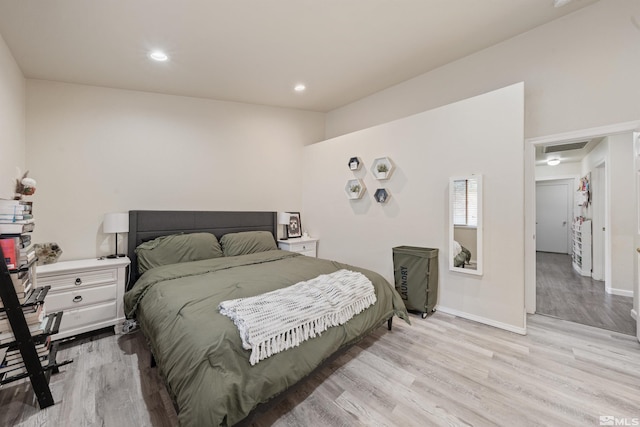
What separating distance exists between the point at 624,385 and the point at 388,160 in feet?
9.39

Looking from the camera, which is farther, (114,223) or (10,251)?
(114,223)

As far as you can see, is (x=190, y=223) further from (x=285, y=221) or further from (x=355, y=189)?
(x=355, y=189)

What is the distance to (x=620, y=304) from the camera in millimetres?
3309

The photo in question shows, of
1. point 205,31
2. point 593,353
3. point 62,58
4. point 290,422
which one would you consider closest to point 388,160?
point 205,31

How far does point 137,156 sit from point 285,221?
2214 millimetres

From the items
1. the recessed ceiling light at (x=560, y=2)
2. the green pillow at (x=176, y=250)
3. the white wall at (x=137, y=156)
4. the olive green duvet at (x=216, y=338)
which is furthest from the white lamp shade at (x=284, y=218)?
the recessed ceiling light at (x=560, y=2)

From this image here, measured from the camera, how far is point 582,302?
11.2 feet

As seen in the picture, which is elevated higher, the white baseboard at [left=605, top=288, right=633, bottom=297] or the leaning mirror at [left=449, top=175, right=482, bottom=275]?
the leaning mirror at [left=449, top=175, right=482, bottom=275]

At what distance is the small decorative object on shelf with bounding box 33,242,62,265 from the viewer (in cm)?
262

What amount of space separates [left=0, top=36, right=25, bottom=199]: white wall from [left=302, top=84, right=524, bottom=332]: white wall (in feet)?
11.6

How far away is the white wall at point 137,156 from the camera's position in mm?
2900

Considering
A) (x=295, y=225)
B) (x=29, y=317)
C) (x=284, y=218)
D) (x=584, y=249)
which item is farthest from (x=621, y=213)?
(x=29, y=317)

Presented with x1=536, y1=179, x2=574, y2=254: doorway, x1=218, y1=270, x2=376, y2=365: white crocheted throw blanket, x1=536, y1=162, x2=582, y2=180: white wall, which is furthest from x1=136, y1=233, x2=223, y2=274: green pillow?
x1=536, y1=179, x2=574, y2=254: doorway

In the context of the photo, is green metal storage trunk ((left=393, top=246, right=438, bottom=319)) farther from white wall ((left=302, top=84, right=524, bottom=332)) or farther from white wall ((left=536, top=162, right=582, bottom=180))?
white wall ((left=536, top=162, right=582, bottom=180))
